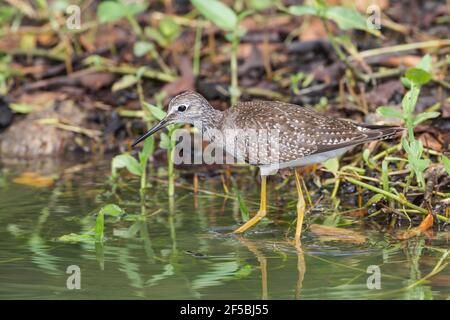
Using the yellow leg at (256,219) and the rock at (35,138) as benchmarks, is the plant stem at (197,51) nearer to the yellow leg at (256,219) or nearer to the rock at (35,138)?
the rock at (35,138)

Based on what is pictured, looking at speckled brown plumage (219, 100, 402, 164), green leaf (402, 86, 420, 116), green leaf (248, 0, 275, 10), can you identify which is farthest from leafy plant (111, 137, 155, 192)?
green leaf (248, 0, 275, 10)

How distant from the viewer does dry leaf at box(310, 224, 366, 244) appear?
24.5ft

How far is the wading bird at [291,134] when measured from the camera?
7961 mm

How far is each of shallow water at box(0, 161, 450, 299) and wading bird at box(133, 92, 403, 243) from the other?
52 centimetres

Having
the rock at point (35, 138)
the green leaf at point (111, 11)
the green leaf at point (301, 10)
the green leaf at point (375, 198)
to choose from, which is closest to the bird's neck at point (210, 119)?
the green leaf at point (301, 10)

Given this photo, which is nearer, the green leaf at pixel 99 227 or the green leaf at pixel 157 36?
the green leaf at pixel 99 227

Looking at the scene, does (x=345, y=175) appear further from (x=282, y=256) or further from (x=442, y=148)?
(x=282, y=256)

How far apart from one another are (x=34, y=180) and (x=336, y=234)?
13.1 feet

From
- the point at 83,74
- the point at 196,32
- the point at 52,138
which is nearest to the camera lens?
the point at 52,138

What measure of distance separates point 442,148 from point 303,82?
2.97m

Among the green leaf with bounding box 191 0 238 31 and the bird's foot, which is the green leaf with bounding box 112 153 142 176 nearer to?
the bird's foot

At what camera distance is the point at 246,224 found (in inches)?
310

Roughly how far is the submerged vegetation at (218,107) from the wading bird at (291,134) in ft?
0.83
